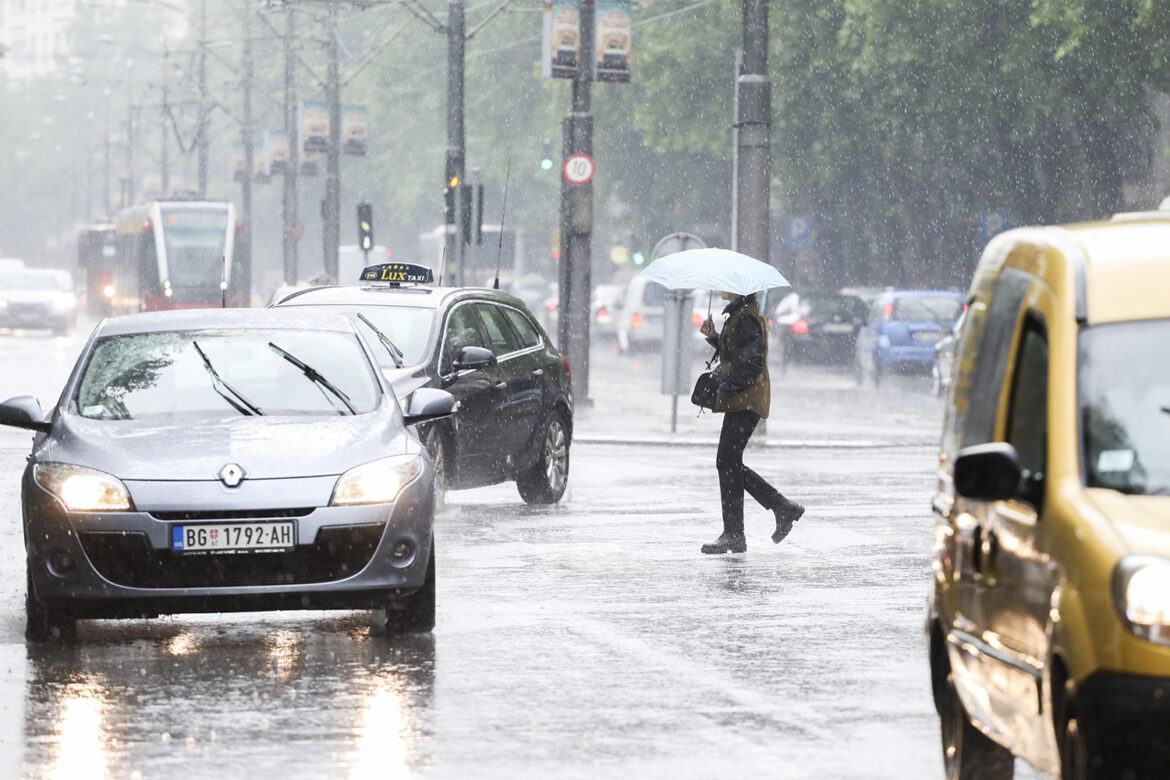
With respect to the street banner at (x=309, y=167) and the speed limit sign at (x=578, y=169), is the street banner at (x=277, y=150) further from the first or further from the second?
the speed limit sign at (x=578, y=169)

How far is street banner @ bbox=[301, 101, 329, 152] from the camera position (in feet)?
172

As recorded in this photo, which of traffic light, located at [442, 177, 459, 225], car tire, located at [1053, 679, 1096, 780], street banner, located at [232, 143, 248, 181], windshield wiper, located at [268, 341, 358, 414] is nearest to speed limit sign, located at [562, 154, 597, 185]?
traffic light, located at [442, 177, 459, 225]

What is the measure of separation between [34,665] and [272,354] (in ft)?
7.23

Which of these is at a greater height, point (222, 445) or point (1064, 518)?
point (1064, 518)

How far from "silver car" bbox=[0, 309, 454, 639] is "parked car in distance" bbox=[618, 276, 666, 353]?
4162 cm

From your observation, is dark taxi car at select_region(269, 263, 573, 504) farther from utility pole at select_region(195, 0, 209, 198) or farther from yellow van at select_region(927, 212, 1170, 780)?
utility pole at select_region(195, 0, 209, 198)

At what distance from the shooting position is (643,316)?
53.1 m

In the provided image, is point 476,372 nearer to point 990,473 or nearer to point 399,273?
point 399,273

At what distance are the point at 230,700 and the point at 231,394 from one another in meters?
2.40

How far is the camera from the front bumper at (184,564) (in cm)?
951

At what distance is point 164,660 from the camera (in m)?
9.56

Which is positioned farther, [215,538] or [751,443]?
[751,443]

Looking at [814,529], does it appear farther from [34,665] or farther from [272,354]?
[34,665]

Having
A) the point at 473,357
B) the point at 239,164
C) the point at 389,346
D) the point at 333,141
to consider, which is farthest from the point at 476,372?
the point at 239,164
